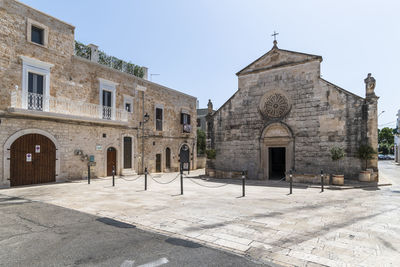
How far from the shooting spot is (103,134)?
15.5 meters

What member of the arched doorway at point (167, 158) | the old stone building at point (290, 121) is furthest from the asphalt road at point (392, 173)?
the arched doorway at point (167, 158)

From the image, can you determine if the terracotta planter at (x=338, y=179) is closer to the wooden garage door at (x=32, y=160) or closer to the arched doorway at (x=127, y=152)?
the arched doorway at (x=127, y=152)

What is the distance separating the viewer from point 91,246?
4.18 metres

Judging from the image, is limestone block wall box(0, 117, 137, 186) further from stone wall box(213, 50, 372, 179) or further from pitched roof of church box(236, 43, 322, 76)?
pitched roof of church box(236, 43, 322, 76)

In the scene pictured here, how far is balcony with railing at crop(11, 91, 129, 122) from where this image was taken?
1131 centimetres

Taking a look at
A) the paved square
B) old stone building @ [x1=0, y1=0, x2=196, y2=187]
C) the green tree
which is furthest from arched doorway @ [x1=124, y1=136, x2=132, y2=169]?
→ the green tree

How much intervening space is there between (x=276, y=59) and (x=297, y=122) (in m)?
4.28

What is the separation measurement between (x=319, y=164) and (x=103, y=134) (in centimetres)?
1312

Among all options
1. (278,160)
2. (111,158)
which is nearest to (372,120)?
(278,160)

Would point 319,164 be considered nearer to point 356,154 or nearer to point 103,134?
point 356,154

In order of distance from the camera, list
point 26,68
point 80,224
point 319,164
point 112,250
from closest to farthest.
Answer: point 112,250, point 80,224, point 26,68, point 319,164

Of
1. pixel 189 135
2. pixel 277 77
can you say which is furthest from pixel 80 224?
pixel 189 135

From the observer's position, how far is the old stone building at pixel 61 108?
446 inches

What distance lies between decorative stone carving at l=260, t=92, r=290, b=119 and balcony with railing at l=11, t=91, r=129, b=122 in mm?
9342
